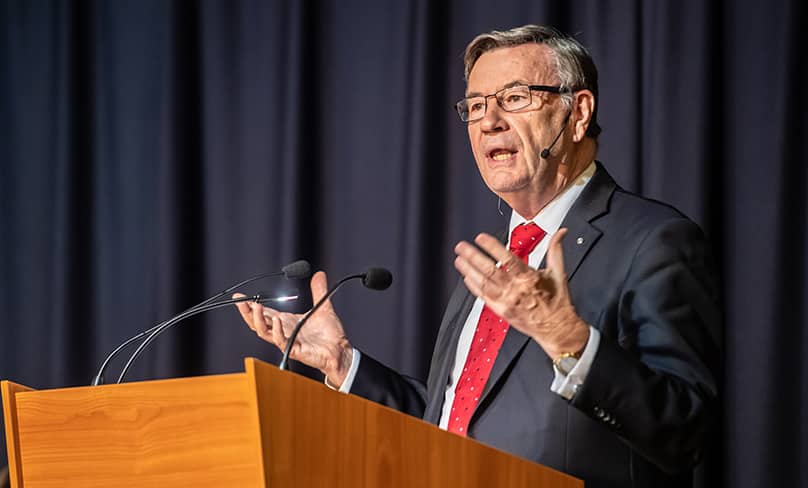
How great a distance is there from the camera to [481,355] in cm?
234

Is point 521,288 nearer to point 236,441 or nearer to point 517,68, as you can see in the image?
point 236,441

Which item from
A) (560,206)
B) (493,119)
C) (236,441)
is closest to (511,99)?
(493,119)

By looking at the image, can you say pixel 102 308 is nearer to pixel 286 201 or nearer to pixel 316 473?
pixel 286 201

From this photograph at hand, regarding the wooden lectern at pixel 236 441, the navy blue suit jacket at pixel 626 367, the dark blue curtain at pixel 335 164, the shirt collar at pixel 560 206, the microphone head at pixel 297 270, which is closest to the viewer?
the wooden lectern at pixel 236 441

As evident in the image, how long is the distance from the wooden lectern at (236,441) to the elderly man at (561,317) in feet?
0.80

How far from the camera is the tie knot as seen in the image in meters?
2.45

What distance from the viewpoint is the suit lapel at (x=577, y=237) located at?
2.17 metres

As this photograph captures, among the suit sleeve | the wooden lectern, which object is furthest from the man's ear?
the wooden lectern

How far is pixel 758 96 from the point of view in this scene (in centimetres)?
310

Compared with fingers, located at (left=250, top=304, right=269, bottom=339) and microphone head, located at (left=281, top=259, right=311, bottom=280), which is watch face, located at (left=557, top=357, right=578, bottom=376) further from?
fingers, located at (left=250, top=304, right=269, bottom=339)

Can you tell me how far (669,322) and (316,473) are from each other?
897 millimetres

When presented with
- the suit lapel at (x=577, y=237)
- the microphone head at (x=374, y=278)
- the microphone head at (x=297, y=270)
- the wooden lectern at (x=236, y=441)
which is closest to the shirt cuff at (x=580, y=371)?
the wooden lectern at (x=236, y=441)

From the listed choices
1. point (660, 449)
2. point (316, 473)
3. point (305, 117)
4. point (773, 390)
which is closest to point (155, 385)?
point (316, 473)

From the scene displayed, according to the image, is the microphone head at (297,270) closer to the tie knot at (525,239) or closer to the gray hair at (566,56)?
the tie knot at (525,239)
